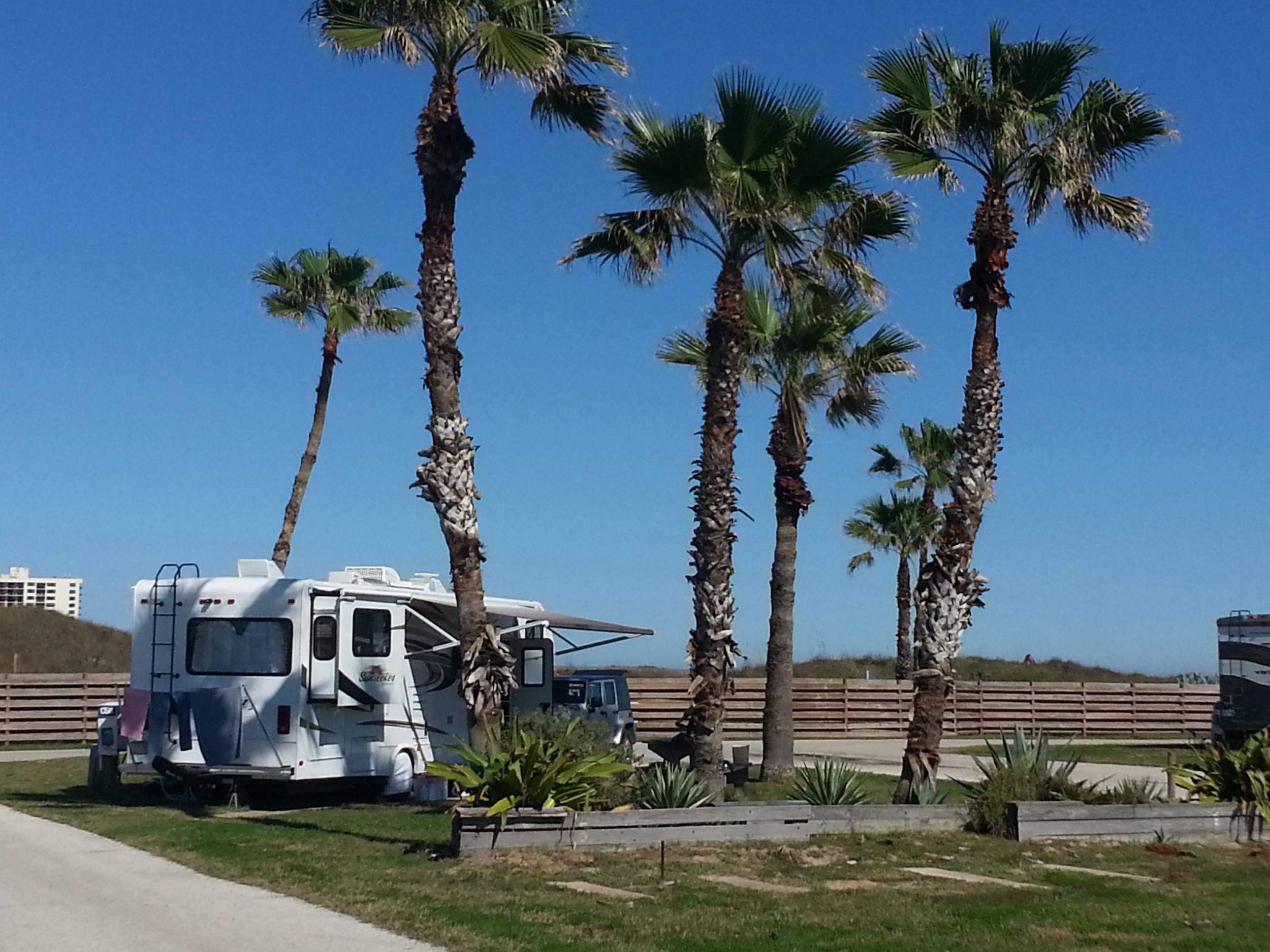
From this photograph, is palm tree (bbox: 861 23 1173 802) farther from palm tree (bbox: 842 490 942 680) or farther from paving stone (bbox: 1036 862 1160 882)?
palm tree (bbox: 842 490 942 680)

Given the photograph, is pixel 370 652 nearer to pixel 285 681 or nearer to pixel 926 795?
pixel 285 681

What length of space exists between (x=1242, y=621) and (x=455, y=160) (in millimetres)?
17111

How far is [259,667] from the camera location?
1616 cm

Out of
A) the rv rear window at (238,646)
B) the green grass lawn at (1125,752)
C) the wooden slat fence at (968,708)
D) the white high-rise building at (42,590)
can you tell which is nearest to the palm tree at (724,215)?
the rv rear window at (238,646)

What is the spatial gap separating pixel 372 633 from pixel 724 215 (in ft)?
21.3

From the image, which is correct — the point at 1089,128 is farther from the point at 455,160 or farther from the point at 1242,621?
the point at 1242,621

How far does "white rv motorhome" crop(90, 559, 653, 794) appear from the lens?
1589 cm

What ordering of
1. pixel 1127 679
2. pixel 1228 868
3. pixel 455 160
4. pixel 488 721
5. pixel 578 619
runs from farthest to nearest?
1. pixel 1127 679
2. pixel 578 619
3. pixel 455 160
4. pixel 488 721
5. pixel 1228 868

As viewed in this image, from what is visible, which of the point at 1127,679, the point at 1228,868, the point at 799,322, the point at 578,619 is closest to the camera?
the point at 1228,868

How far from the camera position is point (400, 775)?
56.4 feet

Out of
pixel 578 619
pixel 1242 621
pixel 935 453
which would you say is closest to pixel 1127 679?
pixel 935 453

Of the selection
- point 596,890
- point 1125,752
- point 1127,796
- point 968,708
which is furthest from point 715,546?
point 968,708

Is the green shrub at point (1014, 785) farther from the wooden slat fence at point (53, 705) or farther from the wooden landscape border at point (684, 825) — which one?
the wooden slat fence at point (53, 705)

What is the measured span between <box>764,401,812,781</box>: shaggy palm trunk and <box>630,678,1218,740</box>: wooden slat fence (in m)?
9.14
